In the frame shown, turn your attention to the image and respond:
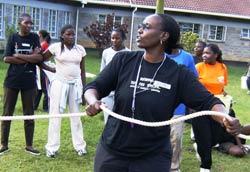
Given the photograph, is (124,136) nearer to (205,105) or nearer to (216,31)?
(205,105)

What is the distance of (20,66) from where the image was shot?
206 inches

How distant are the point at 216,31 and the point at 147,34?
74.6 ft

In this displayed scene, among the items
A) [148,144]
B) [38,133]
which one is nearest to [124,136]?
[148,144]

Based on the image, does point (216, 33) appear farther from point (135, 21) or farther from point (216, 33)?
point (135, 21)

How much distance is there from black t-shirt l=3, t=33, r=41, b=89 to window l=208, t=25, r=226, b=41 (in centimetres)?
2060

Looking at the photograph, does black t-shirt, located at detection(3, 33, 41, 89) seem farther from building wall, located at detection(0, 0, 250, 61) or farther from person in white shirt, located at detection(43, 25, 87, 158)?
building wall, located at detection(0, 0, 250, 61)

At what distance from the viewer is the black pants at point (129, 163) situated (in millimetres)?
2775

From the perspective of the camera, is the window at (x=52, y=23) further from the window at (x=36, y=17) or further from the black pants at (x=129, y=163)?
the black pants at (x=129, y=163)

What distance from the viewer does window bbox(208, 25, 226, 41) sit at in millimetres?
24734

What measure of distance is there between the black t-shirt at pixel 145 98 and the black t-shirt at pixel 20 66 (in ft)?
8.42

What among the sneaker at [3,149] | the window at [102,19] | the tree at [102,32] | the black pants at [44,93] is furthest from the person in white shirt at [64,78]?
the window at [102,19]

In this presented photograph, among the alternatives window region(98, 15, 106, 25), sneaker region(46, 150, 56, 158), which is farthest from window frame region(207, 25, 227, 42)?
sneaker region(46, 150, 56, 158)

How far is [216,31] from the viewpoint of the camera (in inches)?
975

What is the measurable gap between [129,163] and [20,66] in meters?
2.89
